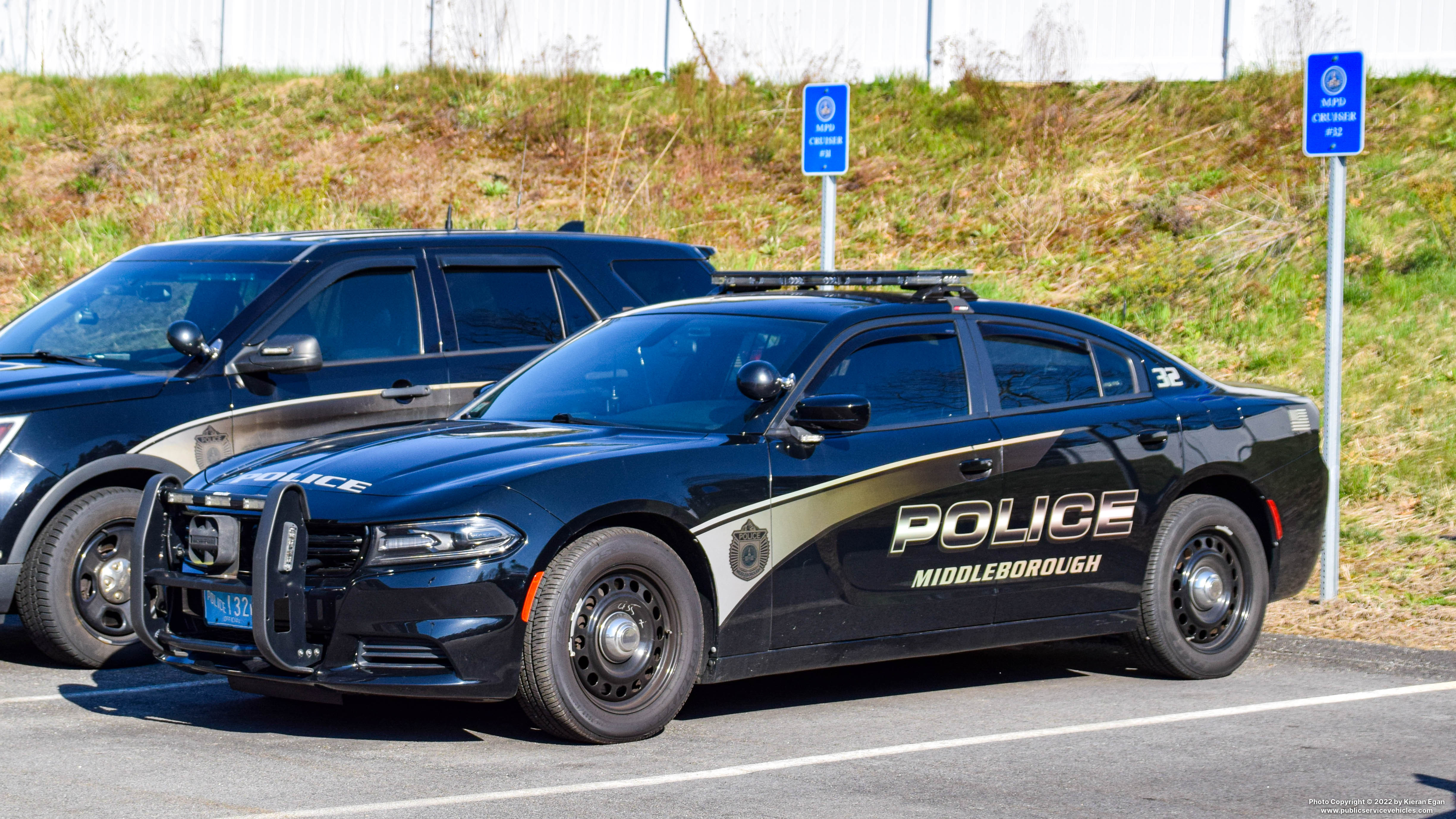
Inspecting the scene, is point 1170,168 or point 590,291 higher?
point 1170,168

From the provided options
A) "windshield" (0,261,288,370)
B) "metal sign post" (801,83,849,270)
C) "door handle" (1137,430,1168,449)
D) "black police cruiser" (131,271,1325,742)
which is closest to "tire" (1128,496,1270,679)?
"black police cruiser" (131,271,1325,742)

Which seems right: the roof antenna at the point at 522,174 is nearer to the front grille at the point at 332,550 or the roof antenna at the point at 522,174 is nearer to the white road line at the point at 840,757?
Answer: the white road line at the point at 840,757

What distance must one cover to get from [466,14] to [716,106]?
4.23 m

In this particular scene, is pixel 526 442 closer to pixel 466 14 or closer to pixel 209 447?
pixel 209 447

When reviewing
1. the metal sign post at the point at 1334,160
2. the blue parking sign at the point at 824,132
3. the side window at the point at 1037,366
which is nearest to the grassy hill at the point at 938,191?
the metal sign post at the point at 1334,160

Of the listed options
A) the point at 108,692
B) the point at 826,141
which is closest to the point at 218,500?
the point at 108,692

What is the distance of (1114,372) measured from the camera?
25.2 feet

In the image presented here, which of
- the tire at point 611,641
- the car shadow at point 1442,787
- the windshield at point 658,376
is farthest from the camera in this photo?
the windshield at point 658,376

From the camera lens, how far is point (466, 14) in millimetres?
23891

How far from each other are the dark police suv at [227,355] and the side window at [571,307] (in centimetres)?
1

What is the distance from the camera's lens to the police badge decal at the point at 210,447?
8.02m

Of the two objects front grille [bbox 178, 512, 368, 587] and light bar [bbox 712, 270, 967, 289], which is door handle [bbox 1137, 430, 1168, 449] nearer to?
light bar [bbox 712, 270, 967, 289]

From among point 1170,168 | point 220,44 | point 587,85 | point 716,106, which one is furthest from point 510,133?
point 1170,168

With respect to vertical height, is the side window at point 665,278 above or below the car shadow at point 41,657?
above
